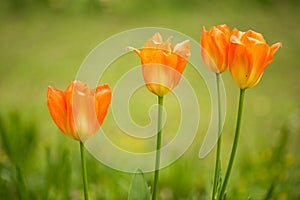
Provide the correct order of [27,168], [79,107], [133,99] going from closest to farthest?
[79,107], [27,168], [133,99]

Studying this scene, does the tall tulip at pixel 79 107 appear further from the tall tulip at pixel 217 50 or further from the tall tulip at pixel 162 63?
the tall tulip at pixel 217 50

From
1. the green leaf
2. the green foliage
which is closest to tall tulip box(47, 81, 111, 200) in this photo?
the green leaf

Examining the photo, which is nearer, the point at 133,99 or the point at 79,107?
A: the point at 79,107

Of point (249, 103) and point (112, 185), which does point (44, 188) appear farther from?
point (249, 103)

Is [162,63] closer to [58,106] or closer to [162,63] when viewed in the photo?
[162,63]

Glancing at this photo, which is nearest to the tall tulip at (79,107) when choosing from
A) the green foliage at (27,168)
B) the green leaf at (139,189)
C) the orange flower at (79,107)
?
the orange flower at (79,107)

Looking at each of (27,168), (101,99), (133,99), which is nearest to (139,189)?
(101,99)

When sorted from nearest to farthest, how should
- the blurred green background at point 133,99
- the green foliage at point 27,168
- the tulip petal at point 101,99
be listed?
the tulip petal at point 101,99, the green foliage at point 27,168, the blurred green background at point 133,99
